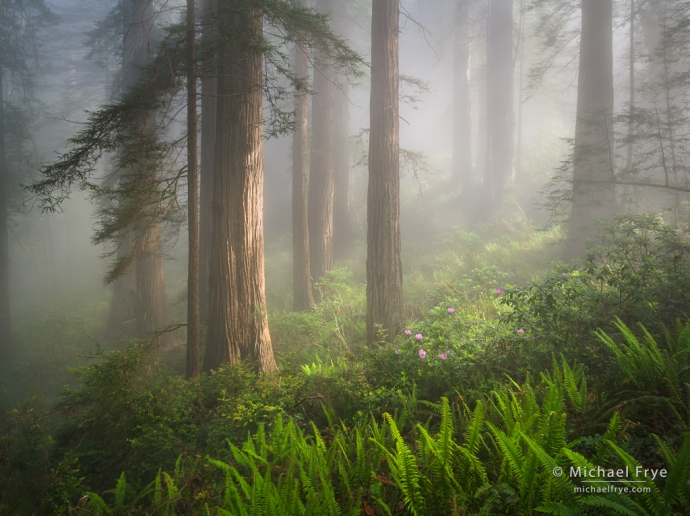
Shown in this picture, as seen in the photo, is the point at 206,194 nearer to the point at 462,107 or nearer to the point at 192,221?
the point at 192,221

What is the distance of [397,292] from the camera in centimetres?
739

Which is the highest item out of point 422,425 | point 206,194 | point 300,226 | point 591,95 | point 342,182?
point 591,95

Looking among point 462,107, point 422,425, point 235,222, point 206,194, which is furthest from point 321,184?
point 462,107

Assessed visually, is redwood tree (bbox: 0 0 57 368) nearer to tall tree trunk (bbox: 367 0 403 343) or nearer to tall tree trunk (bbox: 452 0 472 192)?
tall tree trunk (bbox: 367 0 403 343)

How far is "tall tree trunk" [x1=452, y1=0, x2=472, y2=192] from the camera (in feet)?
67.6

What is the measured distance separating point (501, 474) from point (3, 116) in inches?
838

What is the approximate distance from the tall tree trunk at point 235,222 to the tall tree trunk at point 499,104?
1385 centimetres

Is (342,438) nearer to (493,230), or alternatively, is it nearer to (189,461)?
(189,461)

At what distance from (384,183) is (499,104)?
14.2 metres

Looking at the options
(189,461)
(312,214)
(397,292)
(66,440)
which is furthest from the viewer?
(312,214)

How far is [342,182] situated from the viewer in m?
16.3

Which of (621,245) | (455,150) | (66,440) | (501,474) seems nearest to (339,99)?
(455,150)

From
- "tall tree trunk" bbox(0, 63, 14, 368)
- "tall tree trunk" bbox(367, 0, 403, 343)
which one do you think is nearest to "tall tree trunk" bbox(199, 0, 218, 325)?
"tall tree trunk" bbox(367, 0, 403, 343)

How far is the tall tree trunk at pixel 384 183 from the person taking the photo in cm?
736
